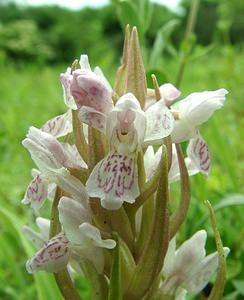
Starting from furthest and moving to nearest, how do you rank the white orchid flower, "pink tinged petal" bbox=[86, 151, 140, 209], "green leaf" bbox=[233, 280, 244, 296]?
"green leaf" bbox=[233, 280, 244, 296], the white orchid flower, "pink tinged petal" bbox=[86, 151, 140, 209]

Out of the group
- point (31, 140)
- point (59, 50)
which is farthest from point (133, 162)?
point (59, 50)

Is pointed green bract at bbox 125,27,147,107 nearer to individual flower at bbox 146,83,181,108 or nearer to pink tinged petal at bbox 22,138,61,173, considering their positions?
individual flower at bbox 146,83,181,108

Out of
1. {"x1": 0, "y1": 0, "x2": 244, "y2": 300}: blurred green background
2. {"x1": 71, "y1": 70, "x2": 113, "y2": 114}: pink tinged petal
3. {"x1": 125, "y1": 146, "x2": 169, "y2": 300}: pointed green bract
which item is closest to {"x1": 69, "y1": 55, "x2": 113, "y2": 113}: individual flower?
{"x1": 71, "y1": 70, "x2": 113, "y2": 114}: pink tinged petal

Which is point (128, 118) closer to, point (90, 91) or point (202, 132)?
point (90, 91)

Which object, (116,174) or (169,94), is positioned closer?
(116,174)

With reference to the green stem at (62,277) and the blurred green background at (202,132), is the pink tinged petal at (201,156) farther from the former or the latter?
the blurred green background at (202,132)

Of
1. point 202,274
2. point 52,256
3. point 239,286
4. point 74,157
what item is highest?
point 74,157

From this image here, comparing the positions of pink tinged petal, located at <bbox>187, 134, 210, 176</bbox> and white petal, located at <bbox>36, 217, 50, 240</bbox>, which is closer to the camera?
pink tinged petal, located at <bbox>187, 134, 210, 176</bbox>

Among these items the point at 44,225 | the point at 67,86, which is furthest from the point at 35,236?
the point at 67,86

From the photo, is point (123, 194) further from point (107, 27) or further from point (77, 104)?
point (107, 27)
